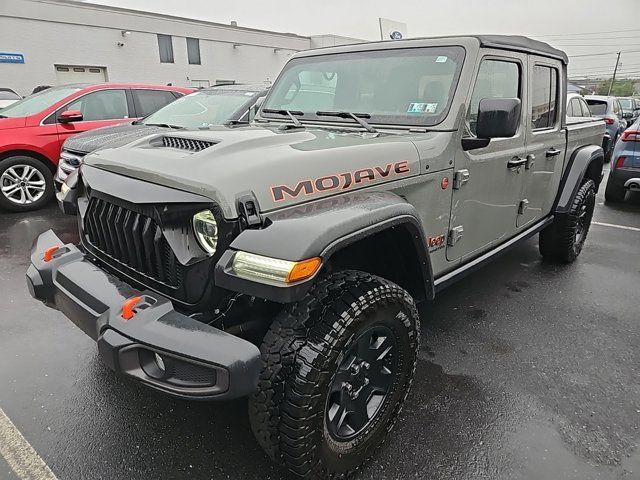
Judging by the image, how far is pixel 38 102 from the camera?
6832mm

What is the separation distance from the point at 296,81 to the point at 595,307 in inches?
119

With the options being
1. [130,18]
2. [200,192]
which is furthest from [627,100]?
[130,18]

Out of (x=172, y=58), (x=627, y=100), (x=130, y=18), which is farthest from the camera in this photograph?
(x=172, y=58)

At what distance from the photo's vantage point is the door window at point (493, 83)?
286 centimetres

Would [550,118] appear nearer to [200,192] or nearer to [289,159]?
[289,159]

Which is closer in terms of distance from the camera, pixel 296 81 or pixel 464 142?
pixel 464 142

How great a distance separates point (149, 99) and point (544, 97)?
5989 millimetres

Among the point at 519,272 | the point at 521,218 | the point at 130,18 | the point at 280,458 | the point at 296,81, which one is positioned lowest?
the point at 519,272

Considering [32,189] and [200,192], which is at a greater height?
[200,192]

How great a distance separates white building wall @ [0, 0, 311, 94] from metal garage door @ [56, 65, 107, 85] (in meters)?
0.32

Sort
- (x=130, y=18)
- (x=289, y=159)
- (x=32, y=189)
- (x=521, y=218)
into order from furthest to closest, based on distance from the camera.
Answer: (x=130, y=18) < (x=32, y=189) < (x=521, y=218) < (x=289, y=159)

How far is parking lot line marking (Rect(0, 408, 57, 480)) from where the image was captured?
2123mm

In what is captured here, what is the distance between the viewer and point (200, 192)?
1.84m

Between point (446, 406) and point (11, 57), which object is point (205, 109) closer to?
point (446, 406)
